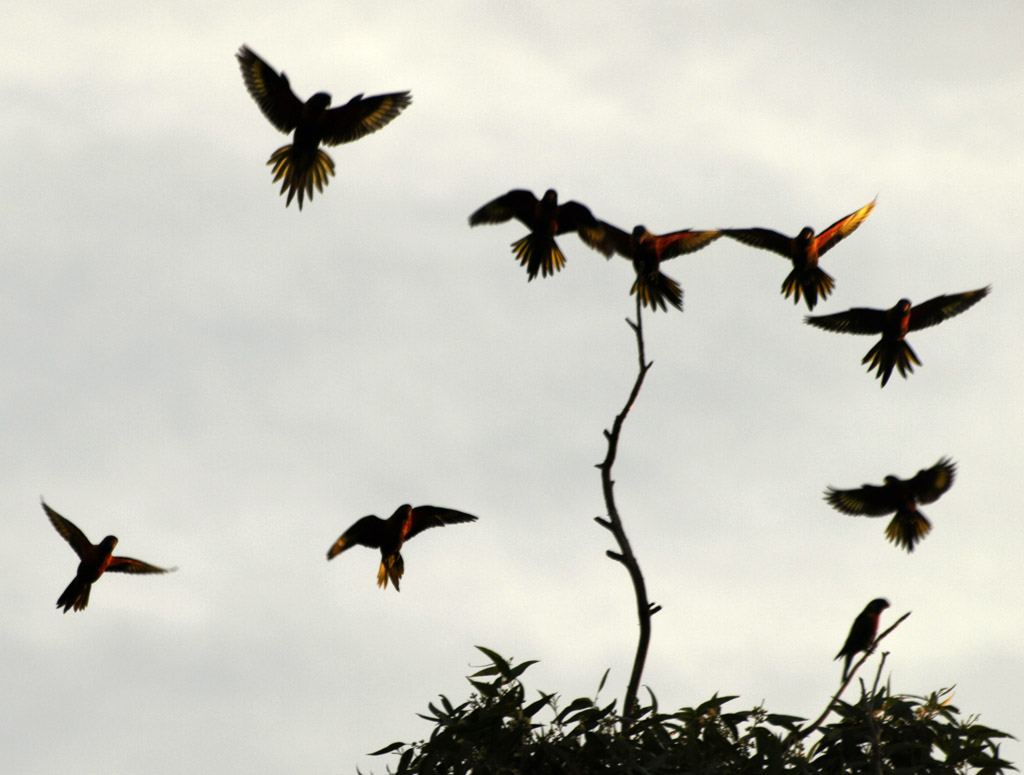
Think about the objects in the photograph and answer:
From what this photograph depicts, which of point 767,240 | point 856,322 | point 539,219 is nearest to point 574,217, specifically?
point 539,219

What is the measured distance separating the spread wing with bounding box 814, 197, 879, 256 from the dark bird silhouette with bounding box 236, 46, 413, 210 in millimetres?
2949

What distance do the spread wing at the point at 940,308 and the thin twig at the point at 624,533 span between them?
2661mm

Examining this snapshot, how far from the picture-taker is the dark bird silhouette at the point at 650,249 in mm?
6750

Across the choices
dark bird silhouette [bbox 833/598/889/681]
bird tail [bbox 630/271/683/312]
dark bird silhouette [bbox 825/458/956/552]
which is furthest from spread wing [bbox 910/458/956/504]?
bird tail [bbox 630/271/683/312]

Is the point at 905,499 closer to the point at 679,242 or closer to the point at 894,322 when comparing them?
the point at 894,322

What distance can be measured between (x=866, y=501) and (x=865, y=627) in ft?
3.18

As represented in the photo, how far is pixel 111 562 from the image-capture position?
7.55 metres

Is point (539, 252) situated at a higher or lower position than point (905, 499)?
higher

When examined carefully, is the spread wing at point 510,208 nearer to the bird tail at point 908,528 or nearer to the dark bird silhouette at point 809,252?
the dark bird silhouette at point 809,252

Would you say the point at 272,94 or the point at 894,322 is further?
the point at 272,94

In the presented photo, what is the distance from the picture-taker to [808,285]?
7.00 meters

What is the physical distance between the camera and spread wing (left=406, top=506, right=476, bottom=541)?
254 inches

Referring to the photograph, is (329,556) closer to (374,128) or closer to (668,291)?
(668,291)

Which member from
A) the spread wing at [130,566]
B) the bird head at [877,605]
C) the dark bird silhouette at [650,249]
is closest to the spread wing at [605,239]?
the dark bird silhouette at [650,249]
